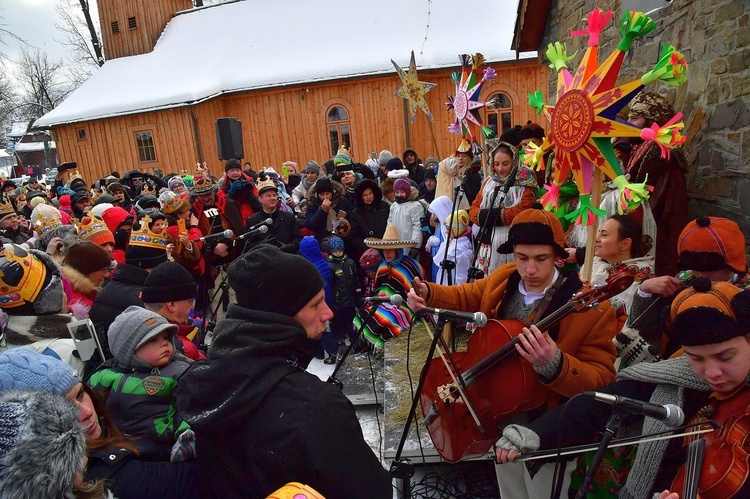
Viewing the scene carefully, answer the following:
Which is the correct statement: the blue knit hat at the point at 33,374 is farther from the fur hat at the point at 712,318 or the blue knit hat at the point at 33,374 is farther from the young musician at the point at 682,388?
the fur hat at the point at 712,318

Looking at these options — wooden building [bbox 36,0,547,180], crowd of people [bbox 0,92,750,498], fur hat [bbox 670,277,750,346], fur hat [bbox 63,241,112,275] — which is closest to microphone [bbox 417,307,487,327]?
crowd of people [bbox 0,92,750,498]

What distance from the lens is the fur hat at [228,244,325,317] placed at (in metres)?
1.52

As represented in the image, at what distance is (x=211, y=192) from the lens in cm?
625

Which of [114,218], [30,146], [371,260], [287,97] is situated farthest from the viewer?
[30,146]

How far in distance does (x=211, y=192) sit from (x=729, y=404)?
5907 mm

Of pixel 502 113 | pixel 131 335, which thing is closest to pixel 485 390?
pixel 131 335

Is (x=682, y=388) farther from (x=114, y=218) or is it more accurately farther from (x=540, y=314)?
(x=114, y=218)

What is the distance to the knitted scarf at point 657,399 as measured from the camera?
184cm

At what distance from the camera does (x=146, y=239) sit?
3924 mm

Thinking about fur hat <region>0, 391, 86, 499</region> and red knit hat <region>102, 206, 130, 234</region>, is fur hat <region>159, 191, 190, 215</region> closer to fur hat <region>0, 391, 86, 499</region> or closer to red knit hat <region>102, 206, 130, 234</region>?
red knit hat <region>102, 206, 130, 234</region>

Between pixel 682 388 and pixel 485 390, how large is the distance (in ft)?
2.83

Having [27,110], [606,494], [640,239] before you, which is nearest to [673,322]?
[606,494]

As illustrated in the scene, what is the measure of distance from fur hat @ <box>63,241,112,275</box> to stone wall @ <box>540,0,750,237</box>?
452cm

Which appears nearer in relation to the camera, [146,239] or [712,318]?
[712,318]
